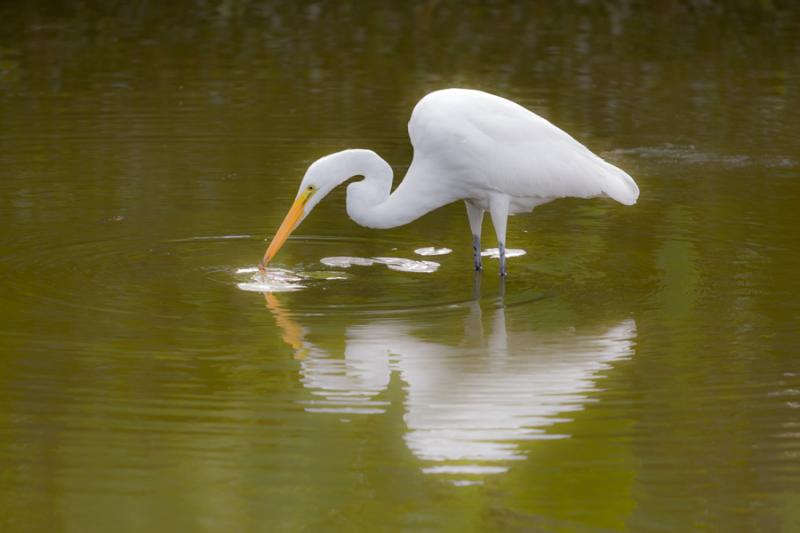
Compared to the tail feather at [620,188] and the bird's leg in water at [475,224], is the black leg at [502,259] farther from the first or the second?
the tail feather at [620,188]

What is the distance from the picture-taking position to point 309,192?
8.48 meters

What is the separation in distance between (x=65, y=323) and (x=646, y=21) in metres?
14.8

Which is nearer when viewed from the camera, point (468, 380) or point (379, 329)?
point (468, 380)

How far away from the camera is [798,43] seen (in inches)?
753

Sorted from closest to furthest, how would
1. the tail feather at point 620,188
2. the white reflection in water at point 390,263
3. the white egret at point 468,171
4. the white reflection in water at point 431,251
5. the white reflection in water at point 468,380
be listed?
1. the white reflection in water at point 468,380
2. the white egret at point 468,171
3. the tail feather at point 620,188
4. the white reflection in water at point 390,263
5. the white reflection in water at point 431,251

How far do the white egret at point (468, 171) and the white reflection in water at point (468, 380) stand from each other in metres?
0.83

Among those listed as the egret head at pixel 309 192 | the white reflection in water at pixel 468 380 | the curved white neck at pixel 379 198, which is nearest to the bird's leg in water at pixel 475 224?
the curved white neck at pixel 379 198

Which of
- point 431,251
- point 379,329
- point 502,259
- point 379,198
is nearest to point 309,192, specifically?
point 379,198

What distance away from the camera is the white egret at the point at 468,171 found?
28.2 feet

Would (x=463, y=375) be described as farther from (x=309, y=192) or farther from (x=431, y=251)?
(x=431, y=251)

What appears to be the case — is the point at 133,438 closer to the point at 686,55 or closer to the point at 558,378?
the point at 558,378

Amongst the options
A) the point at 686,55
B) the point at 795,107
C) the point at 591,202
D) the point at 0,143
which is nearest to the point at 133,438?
the point at 591,202

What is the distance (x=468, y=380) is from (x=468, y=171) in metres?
2.03

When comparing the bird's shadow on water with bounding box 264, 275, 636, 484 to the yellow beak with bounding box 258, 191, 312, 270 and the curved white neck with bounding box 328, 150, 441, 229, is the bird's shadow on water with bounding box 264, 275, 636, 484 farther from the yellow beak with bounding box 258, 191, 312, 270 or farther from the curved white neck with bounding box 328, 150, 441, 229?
the curved white neck with bounding box 328, 150, 441, 229
